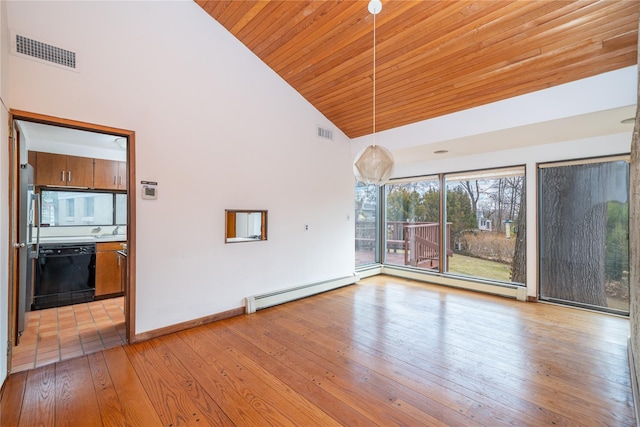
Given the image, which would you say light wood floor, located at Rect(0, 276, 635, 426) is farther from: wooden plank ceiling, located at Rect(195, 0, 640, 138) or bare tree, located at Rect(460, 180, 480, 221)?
wooden plank ceiling, located at Rect(195, 0, 640, 138)

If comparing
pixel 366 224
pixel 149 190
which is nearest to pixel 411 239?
pixel 366 224

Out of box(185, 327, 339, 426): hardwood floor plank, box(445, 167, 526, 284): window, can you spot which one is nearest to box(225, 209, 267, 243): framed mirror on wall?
box(185, 327, 339, 426): hardwood floor plank

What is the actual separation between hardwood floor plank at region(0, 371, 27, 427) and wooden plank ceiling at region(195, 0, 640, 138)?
13.9ft

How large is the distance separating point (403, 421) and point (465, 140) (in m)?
3.71

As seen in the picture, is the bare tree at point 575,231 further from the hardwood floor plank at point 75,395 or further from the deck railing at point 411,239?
the hardwood floor plank at point 75,395

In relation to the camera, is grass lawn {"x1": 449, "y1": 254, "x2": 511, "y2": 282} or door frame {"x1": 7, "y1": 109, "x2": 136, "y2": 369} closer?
door frame {"x1": 7, "y1": 109, "x2": 136, "y2": 369}

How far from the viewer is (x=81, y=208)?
16.4 ft

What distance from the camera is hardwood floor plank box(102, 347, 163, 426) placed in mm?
1941

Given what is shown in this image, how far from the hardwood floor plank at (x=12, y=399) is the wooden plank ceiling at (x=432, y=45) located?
167 inches

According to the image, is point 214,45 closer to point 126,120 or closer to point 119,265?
point 126,120

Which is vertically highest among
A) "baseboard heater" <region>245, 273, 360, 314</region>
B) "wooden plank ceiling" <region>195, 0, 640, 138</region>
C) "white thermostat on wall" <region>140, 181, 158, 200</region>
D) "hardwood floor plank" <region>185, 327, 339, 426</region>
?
"wooden plank ceiling" <region>195, 0, 640, 138</region>

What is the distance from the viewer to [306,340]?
3150 millimetres

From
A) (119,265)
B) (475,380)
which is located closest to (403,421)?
(475,380)

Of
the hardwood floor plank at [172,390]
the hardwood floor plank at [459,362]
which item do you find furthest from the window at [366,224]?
the hardwood floor plank at [172,390]
